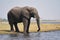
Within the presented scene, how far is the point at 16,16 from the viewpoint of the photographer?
95.6 feet

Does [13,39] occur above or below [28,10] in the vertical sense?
below

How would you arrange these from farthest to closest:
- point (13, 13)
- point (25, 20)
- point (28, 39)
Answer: point (13, 13) < point (25, 20) < point (28, 39)

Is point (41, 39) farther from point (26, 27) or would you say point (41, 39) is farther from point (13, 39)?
point (26, 27)

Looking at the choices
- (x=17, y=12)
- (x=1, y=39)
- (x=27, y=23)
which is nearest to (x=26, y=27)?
(x=27, y=23)

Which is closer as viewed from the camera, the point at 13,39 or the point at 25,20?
the point at 13,39

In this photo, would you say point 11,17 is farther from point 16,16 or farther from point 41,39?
point 41,39

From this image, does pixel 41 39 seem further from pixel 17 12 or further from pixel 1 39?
pixel 17 12

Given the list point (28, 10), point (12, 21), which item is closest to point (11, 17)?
point (12, 21)

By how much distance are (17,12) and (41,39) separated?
7375mm

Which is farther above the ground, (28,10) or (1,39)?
(28,10)

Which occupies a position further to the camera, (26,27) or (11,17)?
(11,17)

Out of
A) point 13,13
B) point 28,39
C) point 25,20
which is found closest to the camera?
point 28,39

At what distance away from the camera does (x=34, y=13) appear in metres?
28.1

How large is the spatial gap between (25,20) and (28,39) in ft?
18.3
